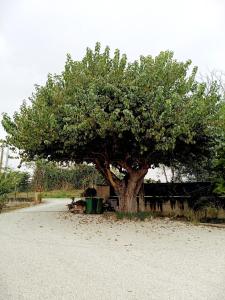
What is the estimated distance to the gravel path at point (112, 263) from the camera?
6004 millimetres

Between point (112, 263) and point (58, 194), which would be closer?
point (112, 263)

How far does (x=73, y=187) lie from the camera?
49062mm

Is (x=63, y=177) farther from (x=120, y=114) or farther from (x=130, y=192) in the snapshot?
(x=120, y=114)

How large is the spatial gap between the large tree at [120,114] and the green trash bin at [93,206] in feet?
6.81

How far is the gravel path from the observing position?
6.00m

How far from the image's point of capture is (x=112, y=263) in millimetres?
8281

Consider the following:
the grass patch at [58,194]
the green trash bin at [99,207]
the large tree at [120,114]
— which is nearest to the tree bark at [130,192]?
the large tree at [120,114]

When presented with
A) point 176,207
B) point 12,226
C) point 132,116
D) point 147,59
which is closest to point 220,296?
point 132,116

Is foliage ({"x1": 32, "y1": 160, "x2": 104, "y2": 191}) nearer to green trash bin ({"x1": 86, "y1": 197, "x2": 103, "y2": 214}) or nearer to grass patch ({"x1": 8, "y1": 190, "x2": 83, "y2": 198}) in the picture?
grass patch ({"x1": 8, "y1": 190, "x2": 83, "y2": 198})

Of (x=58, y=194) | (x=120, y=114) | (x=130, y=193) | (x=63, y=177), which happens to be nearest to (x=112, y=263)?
(x=120, y=114)

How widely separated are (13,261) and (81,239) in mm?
3857

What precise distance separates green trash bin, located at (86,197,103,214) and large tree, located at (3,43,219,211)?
2.08 metres

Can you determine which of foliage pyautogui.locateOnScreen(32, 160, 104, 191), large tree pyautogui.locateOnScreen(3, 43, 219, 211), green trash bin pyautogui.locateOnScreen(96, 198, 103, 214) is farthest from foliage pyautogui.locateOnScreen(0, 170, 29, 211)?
foliage pyautogui.locateOnScreen(32, 160, 104, 191)

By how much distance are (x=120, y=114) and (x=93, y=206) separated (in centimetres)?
707
